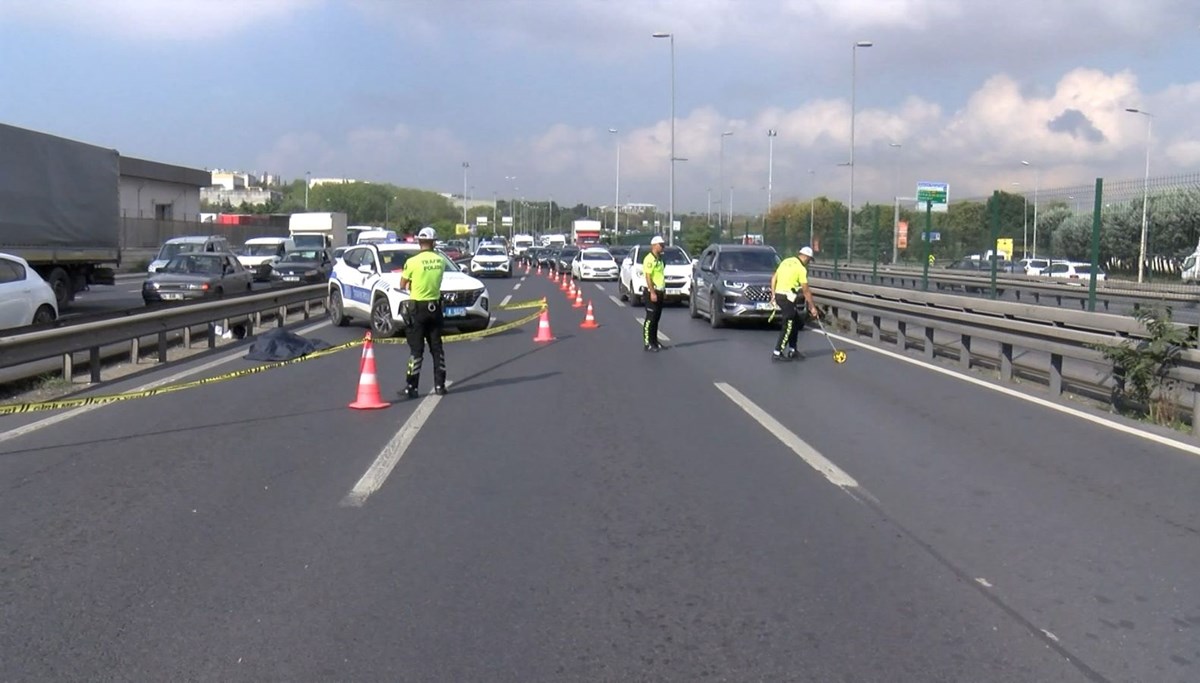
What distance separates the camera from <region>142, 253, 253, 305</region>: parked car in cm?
2417

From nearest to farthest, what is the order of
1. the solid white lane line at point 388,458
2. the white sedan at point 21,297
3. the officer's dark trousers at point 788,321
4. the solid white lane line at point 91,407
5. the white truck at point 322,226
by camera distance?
the solid white lane line at point 388,458, the solid white lane line at point 91,407, the white sedan at point 21,297, the officer's dark trousers at point 788,321, the white truck at point 322,226

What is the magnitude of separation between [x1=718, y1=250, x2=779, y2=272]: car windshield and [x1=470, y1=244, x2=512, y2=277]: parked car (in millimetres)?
28649

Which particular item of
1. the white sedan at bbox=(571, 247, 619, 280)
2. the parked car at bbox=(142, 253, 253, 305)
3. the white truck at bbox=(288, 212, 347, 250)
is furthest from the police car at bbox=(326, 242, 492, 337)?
the white truck at bbox=(288, 212, 347, 250)

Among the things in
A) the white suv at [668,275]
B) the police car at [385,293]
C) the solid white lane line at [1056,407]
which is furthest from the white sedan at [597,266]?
the solid white lane line at [1056,407]

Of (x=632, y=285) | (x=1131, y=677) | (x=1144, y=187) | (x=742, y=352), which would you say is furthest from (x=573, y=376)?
(x=632, y=285)

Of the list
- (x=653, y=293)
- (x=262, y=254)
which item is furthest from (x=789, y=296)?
(x=262, y=254)

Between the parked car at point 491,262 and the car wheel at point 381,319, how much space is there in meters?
30.8

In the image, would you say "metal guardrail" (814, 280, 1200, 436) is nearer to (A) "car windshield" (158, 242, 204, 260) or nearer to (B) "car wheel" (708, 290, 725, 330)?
(B) "car wheel" (708, 290, 725, 330)

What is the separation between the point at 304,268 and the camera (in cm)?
3353

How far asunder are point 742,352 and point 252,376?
7.61m

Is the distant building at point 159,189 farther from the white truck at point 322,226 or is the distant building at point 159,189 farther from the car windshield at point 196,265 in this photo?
the car windshield at point 196,265

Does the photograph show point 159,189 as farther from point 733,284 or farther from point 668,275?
point 733,284

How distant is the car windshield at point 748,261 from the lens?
2320 cm

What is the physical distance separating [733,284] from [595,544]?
1571 cm
